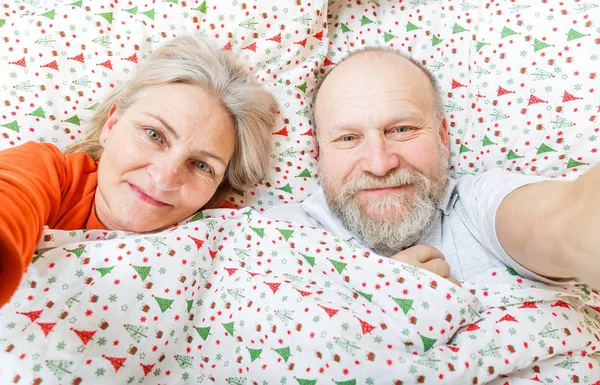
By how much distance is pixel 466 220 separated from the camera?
1309mm

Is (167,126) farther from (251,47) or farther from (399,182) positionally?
(399,182)

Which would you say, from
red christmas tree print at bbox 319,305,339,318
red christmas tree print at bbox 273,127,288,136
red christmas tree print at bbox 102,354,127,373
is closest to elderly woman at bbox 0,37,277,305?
red christmas tree print at bbox 273,127,288,136

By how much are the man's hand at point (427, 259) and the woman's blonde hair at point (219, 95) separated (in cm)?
54

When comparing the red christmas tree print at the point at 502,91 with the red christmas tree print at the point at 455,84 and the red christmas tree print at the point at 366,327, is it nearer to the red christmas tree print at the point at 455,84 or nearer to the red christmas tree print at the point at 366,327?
the red christmas tree print at the point at 455,84

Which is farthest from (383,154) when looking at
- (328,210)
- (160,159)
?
(160,159)

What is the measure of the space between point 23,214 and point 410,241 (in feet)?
3.18

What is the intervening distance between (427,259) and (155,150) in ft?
2.56

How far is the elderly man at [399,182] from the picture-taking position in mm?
1196

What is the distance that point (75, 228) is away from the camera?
1.23m

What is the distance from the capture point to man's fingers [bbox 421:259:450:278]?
3.79 feet

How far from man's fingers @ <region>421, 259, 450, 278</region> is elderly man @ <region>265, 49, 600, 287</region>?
3.0 inches

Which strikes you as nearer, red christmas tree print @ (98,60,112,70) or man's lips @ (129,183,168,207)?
man's lips @ (129,183,168,207)

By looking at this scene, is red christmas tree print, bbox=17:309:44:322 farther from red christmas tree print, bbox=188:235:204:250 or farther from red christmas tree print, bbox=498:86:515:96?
red christmas tree print, bbox=498:86:515:96

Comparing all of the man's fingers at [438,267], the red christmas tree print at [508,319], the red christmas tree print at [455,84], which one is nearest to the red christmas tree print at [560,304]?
the red christmas tree print at [508,319]
